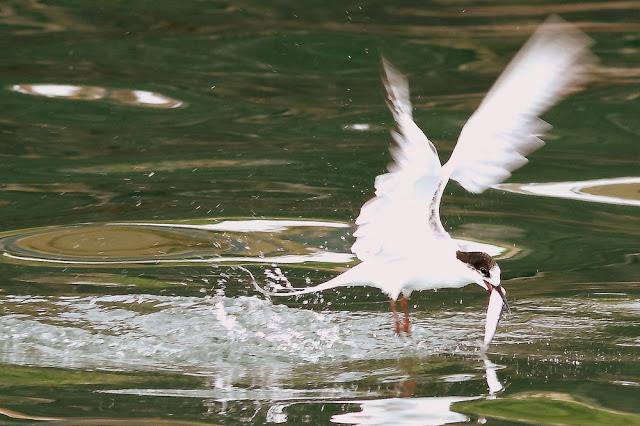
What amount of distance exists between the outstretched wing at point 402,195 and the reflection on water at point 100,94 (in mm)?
5063

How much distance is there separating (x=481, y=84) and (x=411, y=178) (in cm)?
588

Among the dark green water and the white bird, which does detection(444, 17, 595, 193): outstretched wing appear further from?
the dark green water

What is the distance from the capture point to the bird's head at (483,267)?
7.89m

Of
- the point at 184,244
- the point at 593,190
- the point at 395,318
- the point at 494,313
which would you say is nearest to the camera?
the point at 494,313

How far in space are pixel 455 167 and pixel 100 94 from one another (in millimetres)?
6124

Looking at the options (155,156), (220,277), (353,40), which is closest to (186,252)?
(220,277)

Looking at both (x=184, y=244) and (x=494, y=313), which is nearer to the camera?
(x=494, y=313)

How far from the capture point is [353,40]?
13945mm

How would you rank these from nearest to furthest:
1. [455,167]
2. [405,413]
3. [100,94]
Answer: [405,413]
[455,167]
[100,94]

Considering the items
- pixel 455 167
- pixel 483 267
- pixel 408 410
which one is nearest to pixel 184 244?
pixel 483 267

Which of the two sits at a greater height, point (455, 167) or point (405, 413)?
point (455, 167)

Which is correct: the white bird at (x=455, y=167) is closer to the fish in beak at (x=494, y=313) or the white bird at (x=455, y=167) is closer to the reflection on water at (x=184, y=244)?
the fish in beak at (x=494, y=313)

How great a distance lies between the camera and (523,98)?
722cm

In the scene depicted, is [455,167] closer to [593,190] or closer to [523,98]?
[523,98]
